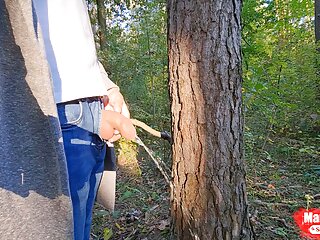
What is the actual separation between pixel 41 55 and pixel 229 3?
3.50 feet

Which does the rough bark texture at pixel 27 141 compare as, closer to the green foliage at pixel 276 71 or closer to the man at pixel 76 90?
the man at pixel 76 90

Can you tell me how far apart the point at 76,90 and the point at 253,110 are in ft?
8.55

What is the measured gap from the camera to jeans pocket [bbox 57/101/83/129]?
0.81m

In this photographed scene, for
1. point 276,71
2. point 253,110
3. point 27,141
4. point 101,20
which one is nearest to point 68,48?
point 27,141

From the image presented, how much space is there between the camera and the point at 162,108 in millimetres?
3504

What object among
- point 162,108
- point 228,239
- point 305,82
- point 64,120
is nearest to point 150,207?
point 228,239

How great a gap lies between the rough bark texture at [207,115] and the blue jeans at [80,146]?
654 millimetres

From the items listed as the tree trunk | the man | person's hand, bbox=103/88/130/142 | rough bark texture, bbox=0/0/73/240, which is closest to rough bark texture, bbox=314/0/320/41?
the tree trunk

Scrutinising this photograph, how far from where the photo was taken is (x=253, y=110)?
10.6 feet

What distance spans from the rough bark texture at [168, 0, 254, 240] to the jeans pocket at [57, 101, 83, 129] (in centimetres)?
75

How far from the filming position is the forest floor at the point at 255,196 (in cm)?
212

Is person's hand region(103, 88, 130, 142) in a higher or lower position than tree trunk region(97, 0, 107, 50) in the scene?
lower

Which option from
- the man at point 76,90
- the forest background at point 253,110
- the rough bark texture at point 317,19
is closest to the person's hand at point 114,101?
the man at point 76,90

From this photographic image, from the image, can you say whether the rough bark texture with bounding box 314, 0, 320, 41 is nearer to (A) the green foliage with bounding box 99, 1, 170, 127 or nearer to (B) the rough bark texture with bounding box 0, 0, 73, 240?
(A) the green foliage with bounding box 99, 1, 170, 127
